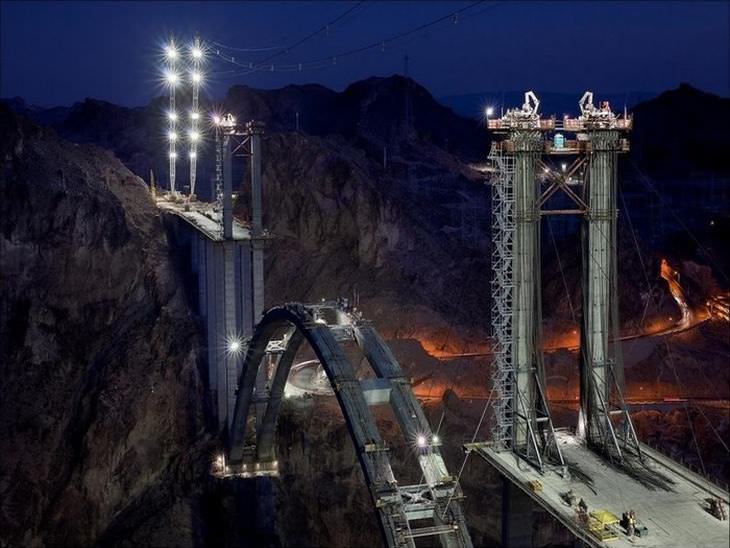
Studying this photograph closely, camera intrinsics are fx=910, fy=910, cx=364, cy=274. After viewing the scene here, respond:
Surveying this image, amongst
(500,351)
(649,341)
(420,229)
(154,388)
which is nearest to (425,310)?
(420,229)

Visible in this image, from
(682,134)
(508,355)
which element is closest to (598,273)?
(508,355)

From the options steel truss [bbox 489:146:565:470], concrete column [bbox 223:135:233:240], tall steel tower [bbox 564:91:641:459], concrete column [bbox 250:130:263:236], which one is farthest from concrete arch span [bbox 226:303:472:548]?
concrete column [bbox 223:135:233:240]

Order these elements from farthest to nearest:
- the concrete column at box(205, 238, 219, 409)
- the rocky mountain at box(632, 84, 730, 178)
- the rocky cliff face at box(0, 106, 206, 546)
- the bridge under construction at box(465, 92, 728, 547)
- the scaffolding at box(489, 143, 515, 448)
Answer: the rocky mountain at box(632, 84, 730, 178)
the concrete column at box(205, 238, 219, 409)
the rocky cliff face at box(0, 106, 206, 546)
the scaffolding at box(489, 143, 515, 448)
the bridge under construction at box(465, 92, 728, 547)

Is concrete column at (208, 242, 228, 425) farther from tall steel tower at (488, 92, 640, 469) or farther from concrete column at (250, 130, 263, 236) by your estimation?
tall steel tower at (488, 92, 640, 469)

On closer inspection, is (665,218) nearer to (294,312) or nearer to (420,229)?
(420,229)

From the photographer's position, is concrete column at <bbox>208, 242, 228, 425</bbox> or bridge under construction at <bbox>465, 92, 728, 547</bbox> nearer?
bridge under construction at <bbox>465, 92, 728, 547</bbox>

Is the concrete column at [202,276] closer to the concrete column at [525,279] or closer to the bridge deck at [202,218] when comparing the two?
the bridge deck at [202,218]
